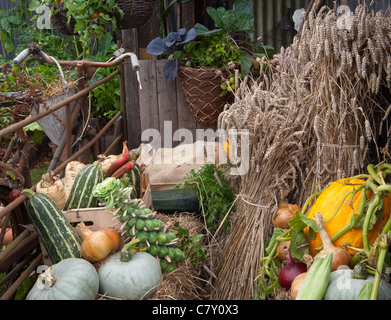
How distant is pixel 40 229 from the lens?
2.13 meters

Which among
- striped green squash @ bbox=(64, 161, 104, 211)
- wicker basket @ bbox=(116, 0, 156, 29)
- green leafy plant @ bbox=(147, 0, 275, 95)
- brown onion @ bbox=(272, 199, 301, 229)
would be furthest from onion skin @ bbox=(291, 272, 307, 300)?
wicker basket @ bbox=(116, 0, 156, 29)

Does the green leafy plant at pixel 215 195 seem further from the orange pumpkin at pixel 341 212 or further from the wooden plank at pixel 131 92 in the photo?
the wooden plank at pixel 131 92

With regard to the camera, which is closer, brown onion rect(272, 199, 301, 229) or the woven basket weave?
brown onion rect(272, 199, 301, 229)

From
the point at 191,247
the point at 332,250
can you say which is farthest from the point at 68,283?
the point at 332,250

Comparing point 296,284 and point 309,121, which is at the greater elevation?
point 309,121

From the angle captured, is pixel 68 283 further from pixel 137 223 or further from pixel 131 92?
pixel 131 92

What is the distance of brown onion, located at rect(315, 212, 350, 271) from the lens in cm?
179

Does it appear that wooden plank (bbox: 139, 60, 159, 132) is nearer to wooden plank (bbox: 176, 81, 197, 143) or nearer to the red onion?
wooden plank (bbox: 176, 81, 197, 143)

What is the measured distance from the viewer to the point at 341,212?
6.48 ft

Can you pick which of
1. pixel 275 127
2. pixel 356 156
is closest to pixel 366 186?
pixel 356 156

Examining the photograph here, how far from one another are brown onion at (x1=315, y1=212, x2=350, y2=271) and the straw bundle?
0.44 metres

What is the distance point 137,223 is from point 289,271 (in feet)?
2.39

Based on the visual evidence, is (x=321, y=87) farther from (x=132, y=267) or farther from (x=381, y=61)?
(x=132, y=267)

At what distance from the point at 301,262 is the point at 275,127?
0.69 metres
